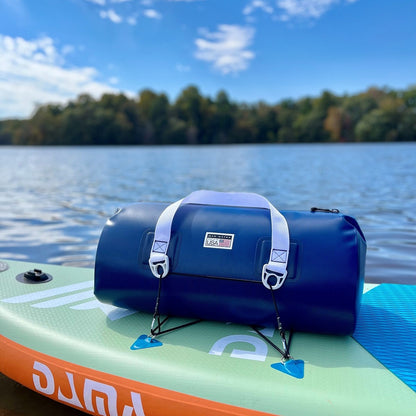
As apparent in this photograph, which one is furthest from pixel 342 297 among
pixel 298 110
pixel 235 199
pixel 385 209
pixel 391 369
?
pixel 298 110

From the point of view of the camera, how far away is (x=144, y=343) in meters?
1.88

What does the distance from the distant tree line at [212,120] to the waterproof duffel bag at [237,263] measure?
205 feet

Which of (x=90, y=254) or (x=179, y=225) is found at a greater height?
(x=179, y=225)

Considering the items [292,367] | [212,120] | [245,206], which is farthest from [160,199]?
[212,120]

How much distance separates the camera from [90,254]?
472 centimetres

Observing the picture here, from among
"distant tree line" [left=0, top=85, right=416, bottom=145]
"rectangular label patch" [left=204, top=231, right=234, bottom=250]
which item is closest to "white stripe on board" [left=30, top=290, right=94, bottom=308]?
"rectangular label patch" [left=204, top=231, right=234, bottom=250]

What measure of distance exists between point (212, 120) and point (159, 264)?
72.4 metres

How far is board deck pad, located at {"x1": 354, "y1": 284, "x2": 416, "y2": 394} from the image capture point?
5.65 feet

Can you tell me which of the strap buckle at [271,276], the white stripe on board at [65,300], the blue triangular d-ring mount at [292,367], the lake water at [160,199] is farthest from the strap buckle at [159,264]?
the lake water at [160,199]

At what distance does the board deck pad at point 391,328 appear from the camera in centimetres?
172

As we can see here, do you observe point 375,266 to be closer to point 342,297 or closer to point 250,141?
point 342,297

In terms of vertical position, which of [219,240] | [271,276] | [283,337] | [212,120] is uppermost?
[212,120]

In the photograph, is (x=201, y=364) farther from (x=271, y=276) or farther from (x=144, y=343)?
(x=271, y=276)

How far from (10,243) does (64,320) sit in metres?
3.52
